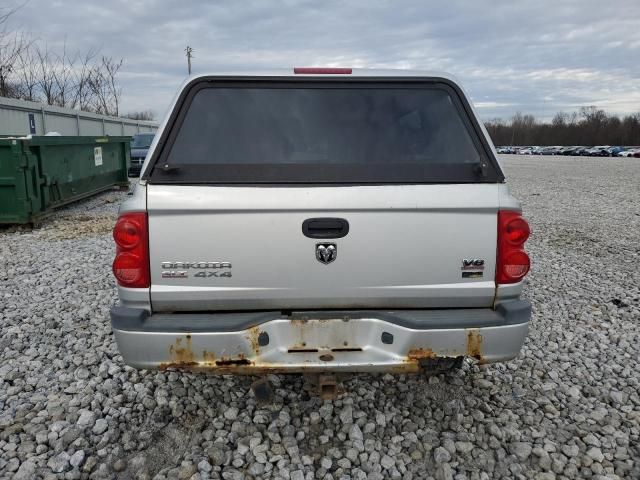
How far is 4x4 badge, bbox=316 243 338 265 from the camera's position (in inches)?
97.7

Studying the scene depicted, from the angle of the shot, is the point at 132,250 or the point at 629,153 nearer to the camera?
the point at 132,250

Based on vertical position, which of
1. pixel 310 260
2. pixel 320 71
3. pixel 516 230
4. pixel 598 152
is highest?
Result: pixel 598 152

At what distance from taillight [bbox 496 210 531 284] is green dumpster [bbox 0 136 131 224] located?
25.7ft

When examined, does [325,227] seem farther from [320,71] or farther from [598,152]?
[598,152]

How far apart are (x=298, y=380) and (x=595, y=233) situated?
820cm

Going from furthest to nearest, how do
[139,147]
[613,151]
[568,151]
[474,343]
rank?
[568,151] → [613,151] → [139,147] → [474,343]

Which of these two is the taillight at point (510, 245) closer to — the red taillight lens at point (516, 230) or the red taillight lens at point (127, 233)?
the red taillight lens at point (516, 230)

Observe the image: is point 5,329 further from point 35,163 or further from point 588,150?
point 588,150

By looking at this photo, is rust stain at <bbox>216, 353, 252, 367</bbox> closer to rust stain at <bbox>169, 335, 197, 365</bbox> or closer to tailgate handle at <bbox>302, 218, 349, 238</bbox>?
rust stain at <bbox>169, 335, 197, 365</bbox>

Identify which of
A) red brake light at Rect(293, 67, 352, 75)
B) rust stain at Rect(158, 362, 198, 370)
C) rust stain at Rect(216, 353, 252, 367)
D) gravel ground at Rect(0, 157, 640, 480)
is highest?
red brake light at Rect(293, 67, 352, 75)

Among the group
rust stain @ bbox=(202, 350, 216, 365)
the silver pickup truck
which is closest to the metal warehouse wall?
the silver pickup truck

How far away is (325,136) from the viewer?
2705 mm

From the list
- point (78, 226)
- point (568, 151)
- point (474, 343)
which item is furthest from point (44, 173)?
point (568, 151)

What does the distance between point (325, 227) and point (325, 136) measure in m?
0.54
